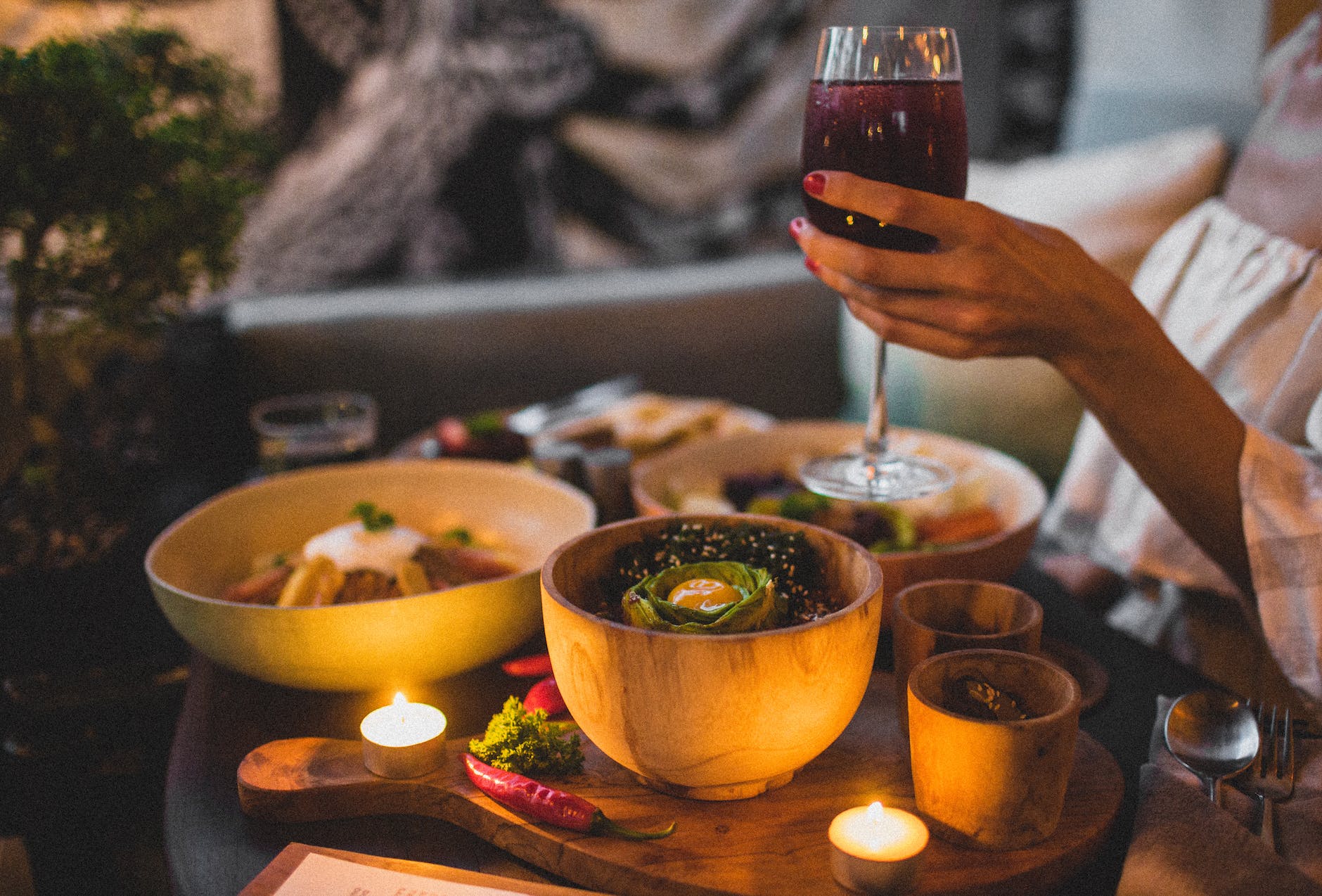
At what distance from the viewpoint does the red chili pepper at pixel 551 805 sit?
0.69m

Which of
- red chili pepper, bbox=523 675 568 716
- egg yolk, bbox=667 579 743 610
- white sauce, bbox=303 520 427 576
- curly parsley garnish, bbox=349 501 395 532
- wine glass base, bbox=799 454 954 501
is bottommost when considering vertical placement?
red chili pepper, bbox=523 675 568 716

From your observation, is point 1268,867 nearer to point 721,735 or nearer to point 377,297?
point 721,735

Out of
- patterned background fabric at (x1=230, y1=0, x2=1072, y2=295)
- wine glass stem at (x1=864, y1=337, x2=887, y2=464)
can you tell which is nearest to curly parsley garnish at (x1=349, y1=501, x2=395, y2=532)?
wine glass stem at (x1=864, y1=337, x2=887, y2=464)

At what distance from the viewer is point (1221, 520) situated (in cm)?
102

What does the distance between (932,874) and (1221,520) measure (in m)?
0.59

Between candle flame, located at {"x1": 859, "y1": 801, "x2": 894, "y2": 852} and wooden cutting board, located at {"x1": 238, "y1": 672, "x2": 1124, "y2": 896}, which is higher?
candle flame, located at {"x1": 859, "y1": 801, "x2": 894, "y2": 852}

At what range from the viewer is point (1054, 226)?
1.68 meters

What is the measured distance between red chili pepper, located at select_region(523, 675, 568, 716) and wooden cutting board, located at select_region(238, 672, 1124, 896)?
78 mm

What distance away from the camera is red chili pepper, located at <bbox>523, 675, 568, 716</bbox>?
87cm

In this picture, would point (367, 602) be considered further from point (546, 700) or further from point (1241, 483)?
point (1241, 483)

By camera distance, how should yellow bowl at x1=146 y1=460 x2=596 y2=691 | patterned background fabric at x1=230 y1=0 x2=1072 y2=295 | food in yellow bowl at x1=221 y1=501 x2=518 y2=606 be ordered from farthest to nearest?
patterned background fabric at x1=230 y1=0 x2=1072 y2=295 → food in yellow bowl at x1=221 y1=501 x2=518 y2=606 → yellow bowl at x1=146 y1=460 x2=596 y2=691

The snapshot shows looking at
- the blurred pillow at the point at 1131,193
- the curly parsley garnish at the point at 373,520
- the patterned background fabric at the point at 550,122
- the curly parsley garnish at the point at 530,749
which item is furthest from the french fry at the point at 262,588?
the patterned background fabric at the point at 550,122

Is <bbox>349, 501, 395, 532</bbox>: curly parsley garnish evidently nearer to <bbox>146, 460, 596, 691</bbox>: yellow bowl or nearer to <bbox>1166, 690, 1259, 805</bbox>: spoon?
<bbox>146, 460, 596, 691</bbox>: yellow bowl

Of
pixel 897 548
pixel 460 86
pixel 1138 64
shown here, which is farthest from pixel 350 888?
pixel 1138 64
